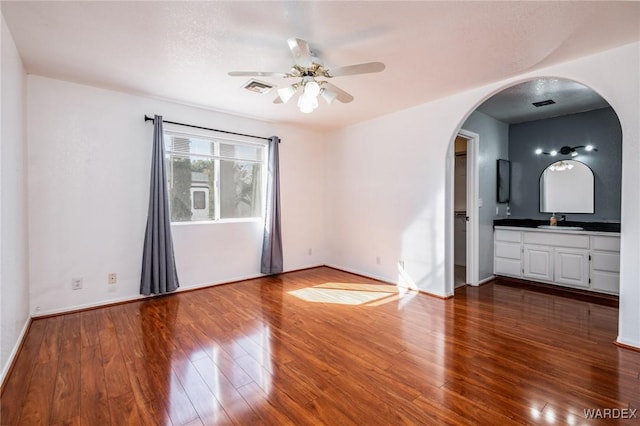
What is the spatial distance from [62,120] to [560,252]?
6.45 meters

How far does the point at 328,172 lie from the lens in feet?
18.6

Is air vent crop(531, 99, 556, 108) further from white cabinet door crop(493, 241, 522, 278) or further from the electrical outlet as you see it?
the electrical outlet

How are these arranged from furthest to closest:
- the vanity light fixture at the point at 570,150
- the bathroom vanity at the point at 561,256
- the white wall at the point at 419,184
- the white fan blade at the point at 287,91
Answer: the vanity light fixture at the point at 570,150, the bathroom vanity at the point at 561,256, the white fan blade at the point at 287,91, the white wall at the point at 419,184

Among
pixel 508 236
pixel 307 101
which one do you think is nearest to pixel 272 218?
pixel 307 101

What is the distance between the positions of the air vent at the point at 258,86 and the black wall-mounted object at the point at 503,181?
3.89 meters

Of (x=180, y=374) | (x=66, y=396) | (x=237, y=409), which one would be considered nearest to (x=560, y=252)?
(x=237, y=409)

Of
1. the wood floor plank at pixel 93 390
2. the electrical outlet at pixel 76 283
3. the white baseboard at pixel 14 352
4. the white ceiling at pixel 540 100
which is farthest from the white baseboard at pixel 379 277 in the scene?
the white baseboard at pixel 14 352

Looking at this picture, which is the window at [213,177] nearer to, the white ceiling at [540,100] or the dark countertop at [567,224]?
the white ceiling at [540,100]

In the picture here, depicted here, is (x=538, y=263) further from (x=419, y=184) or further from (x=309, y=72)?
(x=309, y=72)

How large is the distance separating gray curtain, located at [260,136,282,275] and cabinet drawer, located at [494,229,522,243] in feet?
11.7

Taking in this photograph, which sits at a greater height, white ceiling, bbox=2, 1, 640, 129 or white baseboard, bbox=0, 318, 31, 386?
white ceiling, bbox=2, 1, 640, 129

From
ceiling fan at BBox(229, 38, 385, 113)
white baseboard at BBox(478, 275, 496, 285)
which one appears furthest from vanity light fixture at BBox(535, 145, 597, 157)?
ceiling fan at BBox(229, 38, 385, 113)

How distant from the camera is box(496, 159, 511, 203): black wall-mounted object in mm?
4898

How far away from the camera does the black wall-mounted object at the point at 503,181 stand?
490 centimetres
